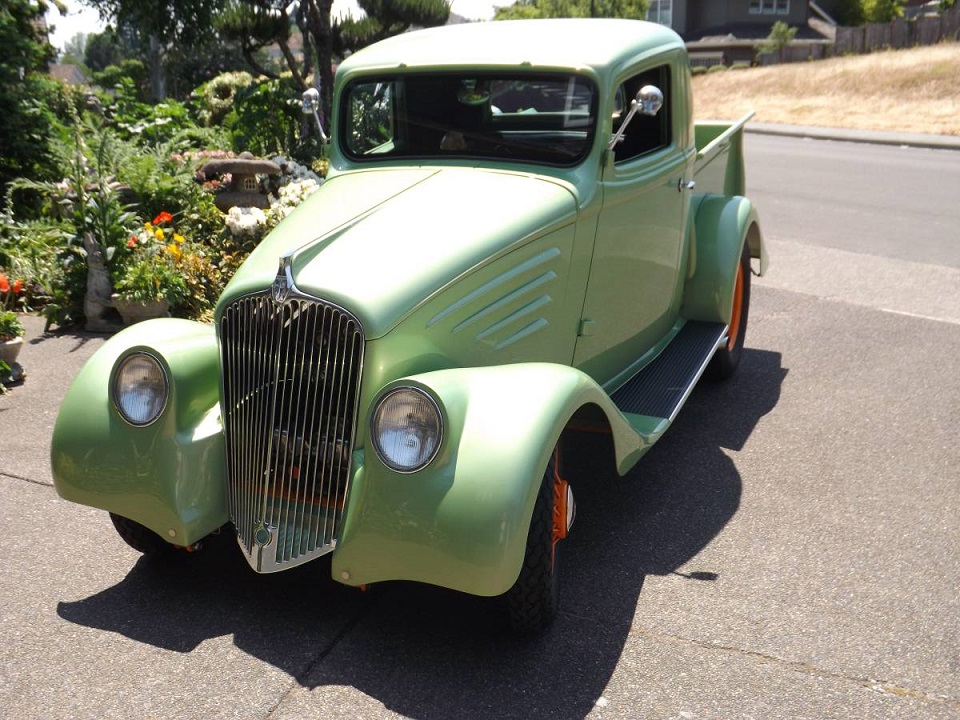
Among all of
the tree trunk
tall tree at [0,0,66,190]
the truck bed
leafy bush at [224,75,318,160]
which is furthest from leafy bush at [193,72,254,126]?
the truck bed

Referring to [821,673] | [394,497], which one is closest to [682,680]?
[821,673]

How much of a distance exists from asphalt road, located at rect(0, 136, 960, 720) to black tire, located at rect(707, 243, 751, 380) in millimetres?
292

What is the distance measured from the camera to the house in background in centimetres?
5109

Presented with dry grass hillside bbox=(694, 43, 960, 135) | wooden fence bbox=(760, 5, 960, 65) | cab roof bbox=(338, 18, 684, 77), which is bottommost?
dry grass hillside bbox=(694, 43, 960, 135)

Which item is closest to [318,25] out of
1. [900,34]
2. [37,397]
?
[37,397]

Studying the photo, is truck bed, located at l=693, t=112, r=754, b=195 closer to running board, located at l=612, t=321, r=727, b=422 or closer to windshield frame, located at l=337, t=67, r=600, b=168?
running board, located at l=612, t=321, r=727, b=422

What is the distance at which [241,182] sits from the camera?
8.34m

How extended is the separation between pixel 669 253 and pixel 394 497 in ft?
8.37

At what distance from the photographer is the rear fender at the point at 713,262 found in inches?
218

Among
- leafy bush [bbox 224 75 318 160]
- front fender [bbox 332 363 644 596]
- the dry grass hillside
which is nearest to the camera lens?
front fender [bbox 332 363 644 596]

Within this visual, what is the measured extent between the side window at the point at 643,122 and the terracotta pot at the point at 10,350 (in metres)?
3.72

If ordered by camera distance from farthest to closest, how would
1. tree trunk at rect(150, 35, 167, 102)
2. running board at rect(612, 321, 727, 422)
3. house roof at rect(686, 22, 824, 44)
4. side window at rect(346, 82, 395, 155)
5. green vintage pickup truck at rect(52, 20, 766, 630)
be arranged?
1. house roof at rect(686, 22, 824, 44)
2. tree trunk at rect(150, 35, 167, 102)
3. side window at rect(346, 82, 395, 155)
4. running board at rect(612, 321, 727, 422)
5. green vintage pickup truck at rect(52, 20, 766, 630)

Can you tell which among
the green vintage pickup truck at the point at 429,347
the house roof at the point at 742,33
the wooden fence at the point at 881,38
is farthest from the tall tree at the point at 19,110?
the house roof at the point at 742,33

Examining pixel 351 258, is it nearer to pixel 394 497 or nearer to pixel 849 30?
pixel 394 497
